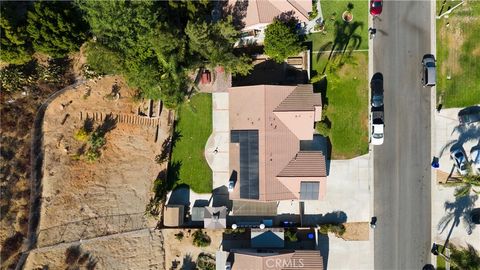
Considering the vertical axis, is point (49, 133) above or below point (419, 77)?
below

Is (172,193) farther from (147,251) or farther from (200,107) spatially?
(200,107)

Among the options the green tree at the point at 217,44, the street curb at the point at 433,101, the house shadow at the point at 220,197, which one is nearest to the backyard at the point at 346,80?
the street curb at the point at 433,101

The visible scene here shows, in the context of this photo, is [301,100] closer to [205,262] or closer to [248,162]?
[248,162]

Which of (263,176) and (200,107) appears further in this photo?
(200,107)

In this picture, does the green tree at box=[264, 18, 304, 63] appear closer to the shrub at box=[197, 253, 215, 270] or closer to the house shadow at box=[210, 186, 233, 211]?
the house shadow at box=[210, 186, 233, 211]

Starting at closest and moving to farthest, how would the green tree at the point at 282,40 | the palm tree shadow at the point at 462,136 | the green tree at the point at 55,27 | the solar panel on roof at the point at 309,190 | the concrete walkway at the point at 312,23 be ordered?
1. the green tree at the point at 55,27
2. the green tree at the point at 282,40
3. the solar panel on roof at the point at 309,190
4. the palm tree shadow at the point at 462,136
5. the concrete walkway at the point at 312,23

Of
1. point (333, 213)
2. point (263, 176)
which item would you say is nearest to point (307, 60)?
point (263, 176)

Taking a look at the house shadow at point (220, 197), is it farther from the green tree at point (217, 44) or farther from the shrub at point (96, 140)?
the shrub at point (96, 140)
